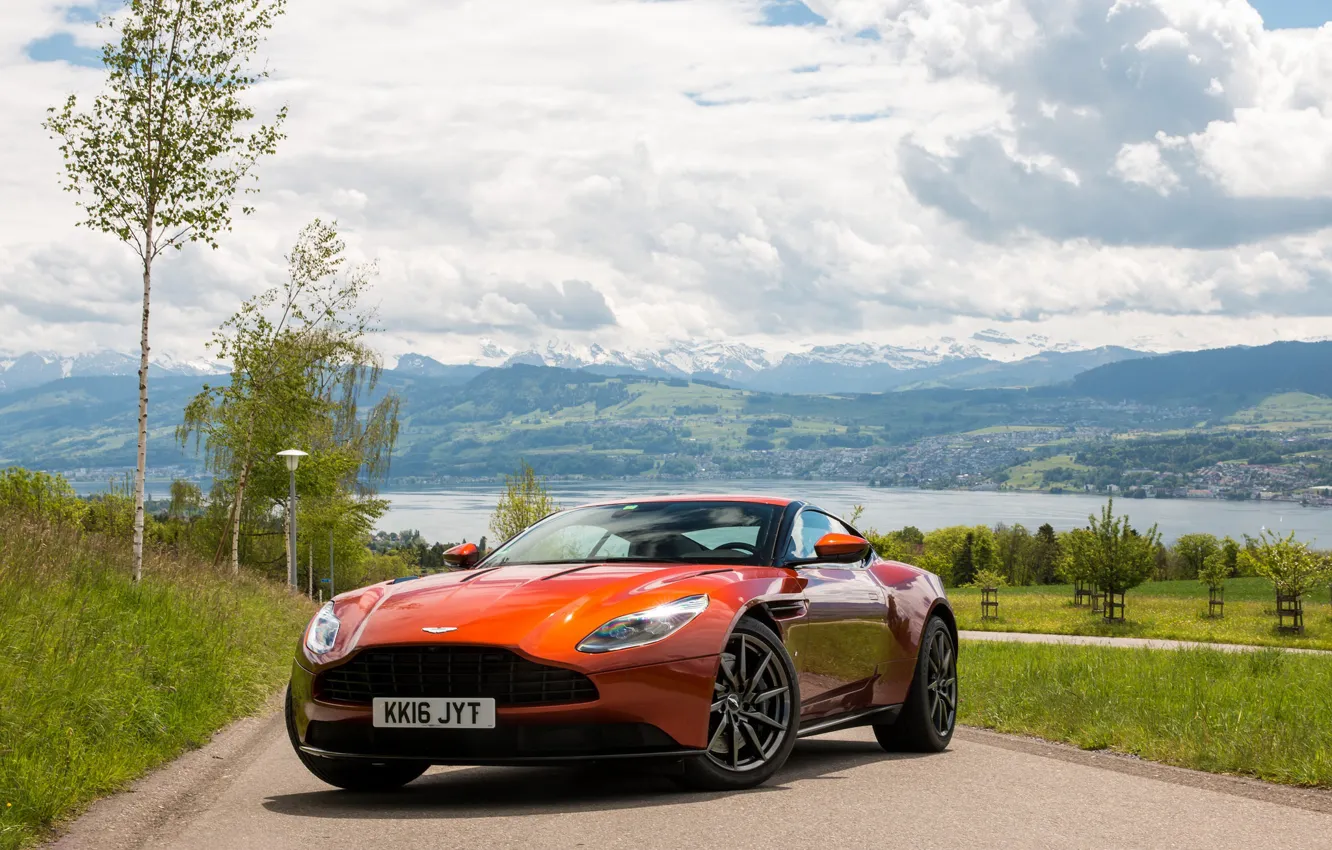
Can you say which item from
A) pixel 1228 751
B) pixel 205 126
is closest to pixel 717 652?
pixel 1228 751

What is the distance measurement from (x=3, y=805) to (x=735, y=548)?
11.4 ft

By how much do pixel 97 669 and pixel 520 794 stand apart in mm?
3323

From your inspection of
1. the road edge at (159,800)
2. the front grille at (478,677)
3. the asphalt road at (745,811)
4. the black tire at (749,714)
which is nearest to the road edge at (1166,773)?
the asphalt road at (745,811)

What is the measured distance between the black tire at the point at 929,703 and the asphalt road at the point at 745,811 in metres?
0.46

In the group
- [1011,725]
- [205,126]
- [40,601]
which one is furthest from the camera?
[205,126]

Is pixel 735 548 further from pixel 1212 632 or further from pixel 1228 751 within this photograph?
pixel 1212 632

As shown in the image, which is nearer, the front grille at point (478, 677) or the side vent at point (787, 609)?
the front grille at point (478, 677)

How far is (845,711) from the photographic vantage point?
739 centimetres

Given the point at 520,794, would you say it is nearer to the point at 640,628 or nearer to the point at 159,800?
the point at 640,628

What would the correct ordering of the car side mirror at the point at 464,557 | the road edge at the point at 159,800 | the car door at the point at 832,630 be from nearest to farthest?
the road edge at the point at 159,800, the car door at the point at 832,630, the car side mirror at the point at 464,557

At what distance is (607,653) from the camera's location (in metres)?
5.75

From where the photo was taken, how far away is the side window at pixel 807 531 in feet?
24.2

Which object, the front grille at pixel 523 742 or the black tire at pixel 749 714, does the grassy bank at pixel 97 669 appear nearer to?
the front grille at pixel 523 742

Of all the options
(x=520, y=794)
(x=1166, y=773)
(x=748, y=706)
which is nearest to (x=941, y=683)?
(x=1166, y=773)
